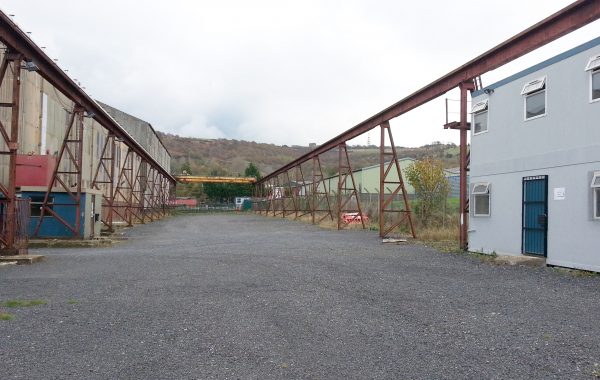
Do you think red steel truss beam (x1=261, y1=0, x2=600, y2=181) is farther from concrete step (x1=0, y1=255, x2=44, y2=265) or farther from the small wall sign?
concrete step (x1=0, y1=255, x2=44, y2=265)

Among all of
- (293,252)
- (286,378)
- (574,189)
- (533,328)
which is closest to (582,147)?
(574,189)

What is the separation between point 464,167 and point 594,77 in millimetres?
5455

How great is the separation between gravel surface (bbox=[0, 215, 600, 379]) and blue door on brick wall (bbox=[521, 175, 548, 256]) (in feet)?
3.97

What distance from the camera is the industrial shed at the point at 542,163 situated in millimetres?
11328

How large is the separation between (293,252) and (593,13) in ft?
32.6

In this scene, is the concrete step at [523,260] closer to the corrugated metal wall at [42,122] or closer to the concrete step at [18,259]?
the concrete step at [18,259]

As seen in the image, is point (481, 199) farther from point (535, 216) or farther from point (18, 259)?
point (18, 259)

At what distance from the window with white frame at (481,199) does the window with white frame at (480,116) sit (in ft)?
5.60

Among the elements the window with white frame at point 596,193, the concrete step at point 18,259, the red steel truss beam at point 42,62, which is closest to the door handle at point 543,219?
the window with white frame at point 596,193

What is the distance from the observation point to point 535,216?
42.8ft

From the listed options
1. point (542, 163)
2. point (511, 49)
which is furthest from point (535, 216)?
point (511, 49)

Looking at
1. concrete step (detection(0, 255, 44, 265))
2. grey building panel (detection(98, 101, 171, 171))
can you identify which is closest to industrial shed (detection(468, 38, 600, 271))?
concrete step (detection(0, 255, 44, 265))

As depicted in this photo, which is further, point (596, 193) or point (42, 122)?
point (42, 122)

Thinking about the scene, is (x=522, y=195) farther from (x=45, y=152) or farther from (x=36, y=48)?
(x=45, y=152)
